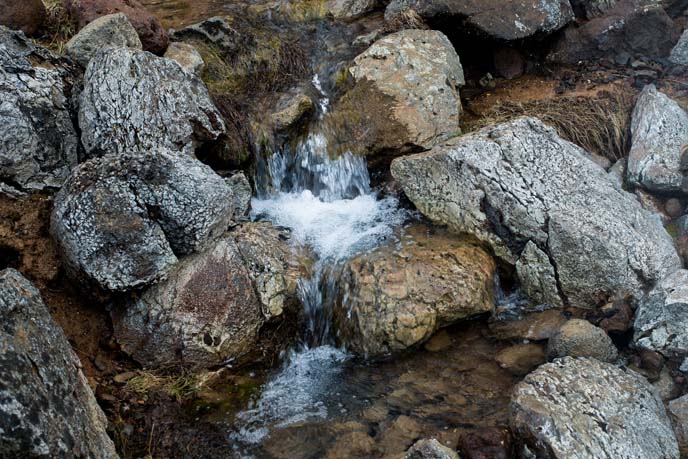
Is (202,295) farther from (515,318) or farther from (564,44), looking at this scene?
(564,44)

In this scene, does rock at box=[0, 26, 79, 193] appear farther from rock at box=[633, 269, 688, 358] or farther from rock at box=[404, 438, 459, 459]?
rock at box=[633, 269, 688, 358]

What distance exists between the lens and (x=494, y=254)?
5781 millimetres

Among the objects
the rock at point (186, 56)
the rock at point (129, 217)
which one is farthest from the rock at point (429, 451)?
the rock at point (186, 56)

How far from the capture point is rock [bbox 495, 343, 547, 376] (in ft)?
16.7

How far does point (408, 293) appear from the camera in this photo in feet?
17.4

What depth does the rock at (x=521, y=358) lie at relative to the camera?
5.09 metres

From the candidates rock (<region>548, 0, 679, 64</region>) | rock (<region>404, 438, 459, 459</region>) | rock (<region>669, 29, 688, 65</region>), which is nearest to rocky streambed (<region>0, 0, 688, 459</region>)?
rock (<region>404, 438, 459, 459</region>)

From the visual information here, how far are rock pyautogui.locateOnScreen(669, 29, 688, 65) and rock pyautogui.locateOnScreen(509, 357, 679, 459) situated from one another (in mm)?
4420

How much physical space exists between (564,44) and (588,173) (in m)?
2.59

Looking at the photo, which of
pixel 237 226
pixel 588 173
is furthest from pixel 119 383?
pixel 588 173

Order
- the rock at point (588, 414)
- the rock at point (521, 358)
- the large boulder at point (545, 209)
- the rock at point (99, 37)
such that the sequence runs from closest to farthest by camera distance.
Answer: the rock at point (588, 414) < the rock at point (521, 358) < the large boulder at point (545, 209) < the rock at point (99, 37)

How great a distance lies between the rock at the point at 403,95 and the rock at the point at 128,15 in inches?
82.0

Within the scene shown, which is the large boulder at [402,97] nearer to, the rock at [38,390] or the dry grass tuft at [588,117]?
the dry grass tuft at [588,117]

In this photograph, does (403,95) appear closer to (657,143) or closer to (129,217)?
(657,143)
